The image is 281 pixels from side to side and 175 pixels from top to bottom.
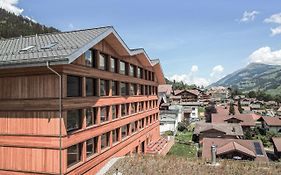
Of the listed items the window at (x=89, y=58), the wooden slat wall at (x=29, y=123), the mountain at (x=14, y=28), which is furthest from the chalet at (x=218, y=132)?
the mountain at (x=14, y=28)

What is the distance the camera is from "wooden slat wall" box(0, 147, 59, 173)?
13578 millimetres

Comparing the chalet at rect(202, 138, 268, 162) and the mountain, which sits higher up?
the mountain

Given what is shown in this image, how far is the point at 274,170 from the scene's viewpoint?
15.2 m

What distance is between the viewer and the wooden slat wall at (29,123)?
536 inches

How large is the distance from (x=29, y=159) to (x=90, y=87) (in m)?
5.78

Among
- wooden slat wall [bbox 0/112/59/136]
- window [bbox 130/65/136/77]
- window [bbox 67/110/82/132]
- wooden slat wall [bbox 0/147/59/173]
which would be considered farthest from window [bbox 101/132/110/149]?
window [bbox 130/65/136/77]

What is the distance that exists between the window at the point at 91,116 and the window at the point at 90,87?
40.9 inches

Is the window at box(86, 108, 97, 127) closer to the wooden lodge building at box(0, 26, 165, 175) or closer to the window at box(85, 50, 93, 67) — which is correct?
the wooden lodge building at box(0, 26, 165, 175)

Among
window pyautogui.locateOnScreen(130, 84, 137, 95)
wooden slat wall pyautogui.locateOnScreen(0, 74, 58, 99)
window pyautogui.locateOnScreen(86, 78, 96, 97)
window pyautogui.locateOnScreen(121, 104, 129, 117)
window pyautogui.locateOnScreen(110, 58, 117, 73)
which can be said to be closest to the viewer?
wooden slat wall pyautogui.locateOnScreen(0, 74, 58, 99)

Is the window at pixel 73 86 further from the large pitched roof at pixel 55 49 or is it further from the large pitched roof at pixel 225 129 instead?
the large pitched roof at pixel 225 129

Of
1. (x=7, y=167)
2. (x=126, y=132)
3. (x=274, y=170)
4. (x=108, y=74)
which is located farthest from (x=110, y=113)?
(x=274, y=170)

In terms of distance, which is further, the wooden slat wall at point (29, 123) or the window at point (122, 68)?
the window at point (122, 68)

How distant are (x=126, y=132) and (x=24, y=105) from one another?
476 inches

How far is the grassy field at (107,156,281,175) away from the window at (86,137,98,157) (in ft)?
5.52
